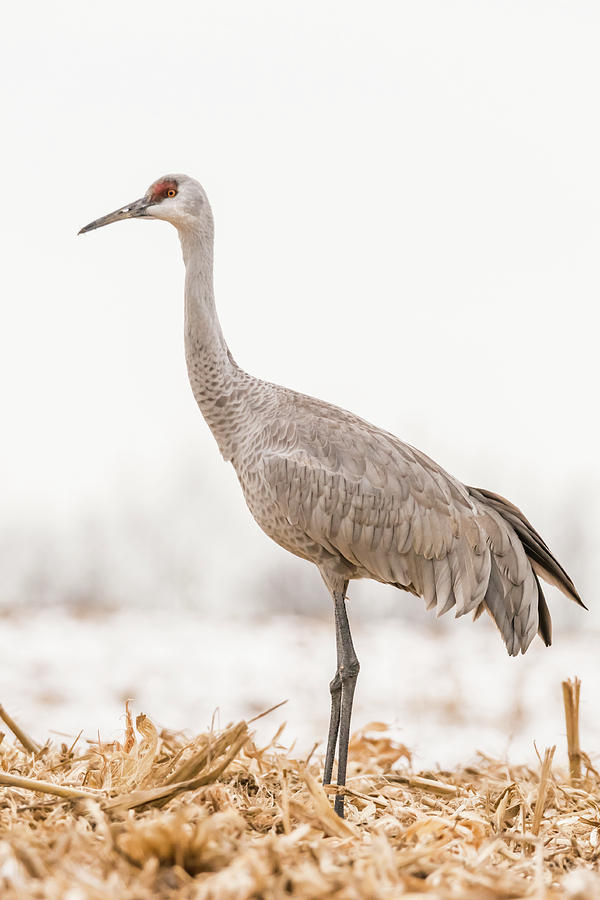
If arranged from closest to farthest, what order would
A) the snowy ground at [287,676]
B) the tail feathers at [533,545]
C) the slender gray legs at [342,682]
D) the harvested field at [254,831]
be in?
the harvested field at [254,831] → the slender gray legs at [342,682] → the tail feathers at [533,545] → the snowy ground at [287,676]

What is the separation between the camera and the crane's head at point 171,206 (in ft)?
13.3

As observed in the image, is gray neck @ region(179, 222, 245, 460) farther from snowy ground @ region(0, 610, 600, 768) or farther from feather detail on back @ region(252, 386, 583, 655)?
snowy ground @ region(0, 610, 600, 768)

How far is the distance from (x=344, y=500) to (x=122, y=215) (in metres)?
1.52

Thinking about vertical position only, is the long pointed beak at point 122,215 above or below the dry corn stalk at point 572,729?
above

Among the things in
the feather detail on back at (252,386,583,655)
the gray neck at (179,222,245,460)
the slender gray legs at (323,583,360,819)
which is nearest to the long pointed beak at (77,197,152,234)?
the gray neck at (179,222,245,460)

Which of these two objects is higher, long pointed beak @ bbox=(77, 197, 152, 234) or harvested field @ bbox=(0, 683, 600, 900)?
long pointed beak @ bbox=(77, 197, 152, 234)

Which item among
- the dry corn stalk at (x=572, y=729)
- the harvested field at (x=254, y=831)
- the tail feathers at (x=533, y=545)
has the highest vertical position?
the tail feathers at (x=533, y=545)

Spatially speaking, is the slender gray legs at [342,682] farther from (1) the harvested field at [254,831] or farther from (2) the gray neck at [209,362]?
(2) the gray neck at [209,362]

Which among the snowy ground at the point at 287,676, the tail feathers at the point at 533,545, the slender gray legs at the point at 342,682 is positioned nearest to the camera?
the slender gray legs at the point at 342,682

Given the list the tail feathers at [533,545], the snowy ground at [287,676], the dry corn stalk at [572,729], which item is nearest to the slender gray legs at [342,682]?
the tail feathers at [533,545]

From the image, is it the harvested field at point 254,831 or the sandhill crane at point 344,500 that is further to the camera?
the sandhill crane at point 344,500

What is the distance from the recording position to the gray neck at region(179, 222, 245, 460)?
395 cm

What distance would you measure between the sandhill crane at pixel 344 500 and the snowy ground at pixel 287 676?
249 cm

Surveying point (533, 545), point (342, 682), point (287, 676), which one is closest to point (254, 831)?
point (342, 682)
